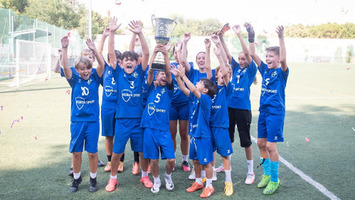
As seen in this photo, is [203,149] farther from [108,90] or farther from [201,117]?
[108,90]

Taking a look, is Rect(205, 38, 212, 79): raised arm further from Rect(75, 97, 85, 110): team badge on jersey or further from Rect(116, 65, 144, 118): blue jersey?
Rect(75, 97, 85, 110): team badge on jersey

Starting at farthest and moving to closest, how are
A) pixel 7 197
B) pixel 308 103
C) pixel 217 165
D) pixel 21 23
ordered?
pixel 21 23
pixel 308 103
pixel 217 165
pixel 7 197

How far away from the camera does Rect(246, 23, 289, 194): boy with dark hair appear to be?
4230mm

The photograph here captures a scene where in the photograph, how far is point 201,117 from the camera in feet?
13.7

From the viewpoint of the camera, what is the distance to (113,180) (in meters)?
4.30

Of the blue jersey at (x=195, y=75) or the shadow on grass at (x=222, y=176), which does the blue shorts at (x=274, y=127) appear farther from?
the blue jersey at (x=195, y=75)

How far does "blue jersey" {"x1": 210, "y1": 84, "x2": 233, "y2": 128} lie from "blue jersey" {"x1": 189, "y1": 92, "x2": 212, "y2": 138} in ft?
0.37

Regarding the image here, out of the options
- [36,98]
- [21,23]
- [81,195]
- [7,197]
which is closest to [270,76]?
[81,195]

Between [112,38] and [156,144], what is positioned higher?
[112,38]

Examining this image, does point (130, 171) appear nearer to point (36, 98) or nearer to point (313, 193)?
point (313, 193)

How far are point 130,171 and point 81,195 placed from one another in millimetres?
1124

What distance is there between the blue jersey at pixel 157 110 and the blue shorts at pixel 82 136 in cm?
68

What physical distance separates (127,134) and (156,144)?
43 cm

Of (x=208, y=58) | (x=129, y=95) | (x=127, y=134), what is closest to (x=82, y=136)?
(x=127, y=134)
